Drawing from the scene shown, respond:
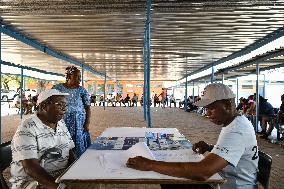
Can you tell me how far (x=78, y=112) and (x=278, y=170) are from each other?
155 inches

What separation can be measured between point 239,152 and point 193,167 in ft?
1.14

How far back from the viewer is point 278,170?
573cm

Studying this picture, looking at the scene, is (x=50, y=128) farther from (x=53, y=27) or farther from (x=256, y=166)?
(x=53, y=27)

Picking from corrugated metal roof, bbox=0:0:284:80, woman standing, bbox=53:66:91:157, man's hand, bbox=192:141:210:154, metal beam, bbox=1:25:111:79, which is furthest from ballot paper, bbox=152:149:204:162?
metal beam, bbox=1:25:111:79

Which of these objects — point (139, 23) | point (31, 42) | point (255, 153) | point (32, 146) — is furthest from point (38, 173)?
point (31, 42)

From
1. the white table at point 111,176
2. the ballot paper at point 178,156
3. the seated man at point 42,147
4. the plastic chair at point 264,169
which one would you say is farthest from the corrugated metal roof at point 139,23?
Result: the white table at point 111,176

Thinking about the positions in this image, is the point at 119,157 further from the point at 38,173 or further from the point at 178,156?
the point at 38,173

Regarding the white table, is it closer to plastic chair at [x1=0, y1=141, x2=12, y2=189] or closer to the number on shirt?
A: the number on shirt

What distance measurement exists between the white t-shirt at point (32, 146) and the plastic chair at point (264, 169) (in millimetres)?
1580

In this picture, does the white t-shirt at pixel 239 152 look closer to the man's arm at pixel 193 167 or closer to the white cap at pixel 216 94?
the man's arm at pixel 193 167

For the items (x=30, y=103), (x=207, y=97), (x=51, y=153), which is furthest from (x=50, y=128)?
(x=30, y=103)

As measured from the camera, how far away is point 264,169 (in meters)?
2.28

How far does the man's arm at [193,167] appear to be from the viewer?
6.45 feet

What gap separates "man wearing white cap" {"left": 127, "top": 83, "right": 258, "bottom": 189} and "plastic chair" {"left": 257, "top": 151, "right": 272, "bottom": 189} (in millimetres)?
50
